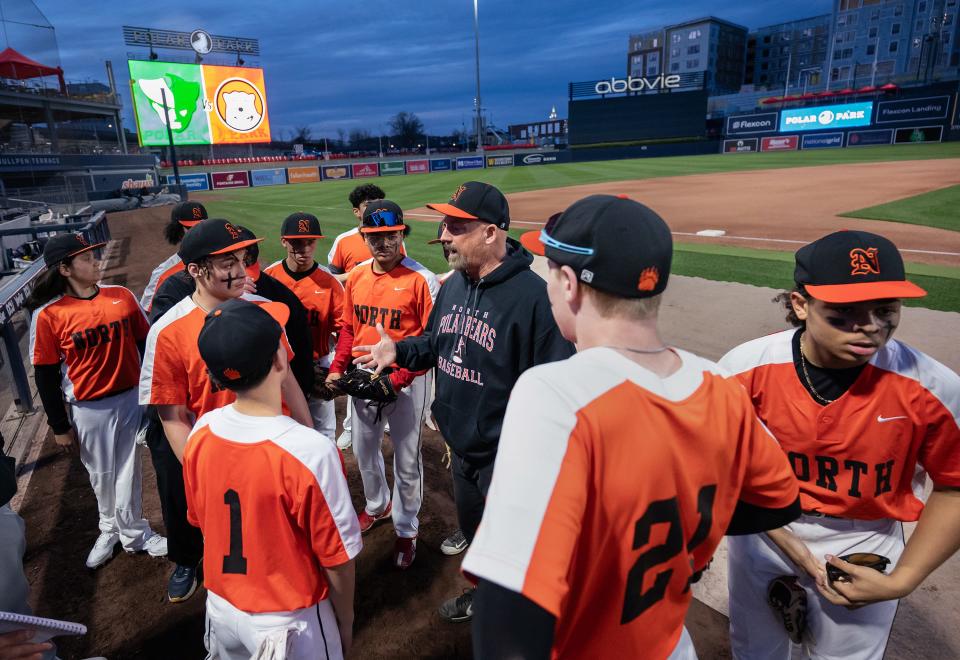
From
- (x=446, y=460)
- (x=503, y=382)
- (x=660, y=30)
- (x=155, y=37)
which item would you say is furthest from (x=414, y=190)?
(x=660, y=30)

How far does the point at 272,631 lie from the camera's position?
6.98 ft

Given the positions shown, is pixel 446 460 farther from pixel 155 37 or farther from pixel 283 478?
pixel 155 37

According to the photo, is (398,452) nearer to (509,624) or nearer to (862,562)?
(862,562)

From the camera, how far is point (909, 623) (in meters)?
3.08

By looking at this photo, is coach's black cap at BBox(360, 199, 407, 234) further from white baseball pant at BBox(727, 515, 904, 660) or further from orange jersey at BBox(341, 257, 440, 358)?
white baseball pant at BBox(727, 515, 904, 660)

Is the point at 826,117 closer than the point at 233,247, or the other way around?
the point at 233,247

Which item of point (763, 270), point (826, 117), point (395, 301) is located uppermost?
point (826, 117)

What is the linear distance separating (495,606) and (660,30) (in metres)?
127

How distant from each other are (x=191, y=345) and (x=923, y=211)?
1971cm

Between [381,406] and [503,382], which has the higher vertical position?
[503,382]

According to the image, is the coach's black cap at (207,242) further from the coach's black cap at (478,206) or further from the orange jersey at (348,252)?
the orange jersey at (348,252)

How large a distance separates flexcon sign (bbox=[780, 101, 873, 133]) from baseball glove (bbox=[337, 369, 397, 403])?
55369 millimetres

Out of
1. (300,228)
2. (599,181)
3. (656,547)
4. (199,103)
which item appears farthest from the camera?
(199,103)

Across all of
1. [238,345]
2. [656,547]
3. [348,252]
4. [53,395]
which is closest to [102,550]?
[53,395]
